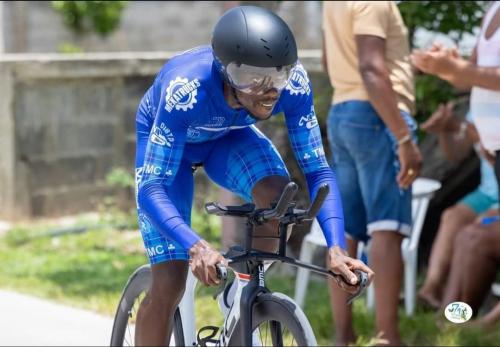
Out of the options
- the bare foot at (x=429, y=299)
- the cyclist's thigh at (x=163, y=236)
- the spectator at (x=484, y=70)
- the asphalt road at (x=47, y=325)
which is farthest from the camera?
the bare foot at (x=429, y=299)

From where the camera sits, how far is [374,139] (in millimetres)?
5148

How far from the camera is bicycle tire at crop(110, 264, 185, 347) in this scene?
4.07 m

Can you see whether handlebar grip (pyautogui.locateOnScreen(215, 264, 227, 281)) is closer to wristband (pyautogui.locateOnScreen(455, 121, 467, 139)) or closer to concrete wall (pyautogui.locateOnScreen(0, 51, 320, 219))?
wristband (pyautogui.locateOnScreen(455, 121, 467, 139))

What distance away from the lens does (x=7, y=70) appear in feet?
28.4

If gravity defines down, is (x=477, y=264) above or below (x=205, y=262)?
below

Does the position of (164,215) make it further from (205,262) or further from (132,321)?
(132,321)

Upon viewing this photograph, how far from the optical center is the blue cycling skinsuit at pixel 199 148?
3559 millimetres

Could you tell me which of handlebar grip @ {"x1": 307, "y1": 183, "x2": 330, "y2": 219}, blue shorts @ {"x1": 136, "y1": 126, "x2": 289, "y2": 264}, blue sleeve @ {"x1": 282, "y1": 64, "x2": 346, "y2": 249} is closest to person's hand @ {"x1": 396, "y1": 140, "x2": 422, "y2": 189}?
blue shorts @ {"x1": 136, "y1": 126, "x2": 289, "y2": 264}

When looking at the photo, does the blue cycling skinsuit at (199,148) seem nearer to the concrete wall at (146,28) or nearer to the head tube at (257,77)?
the head tube at (257,77)

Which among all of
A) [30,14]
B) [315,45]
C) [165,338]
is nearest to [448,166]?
[165,338]

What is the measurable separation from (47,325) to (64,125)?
139 inches

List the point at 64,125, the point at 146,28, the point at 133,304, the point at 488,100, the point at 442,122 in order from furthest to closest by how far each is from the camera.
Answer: the point at 146,28
the point at 64,125
the point at 442,122
the point at 488,100
the point at 133,304

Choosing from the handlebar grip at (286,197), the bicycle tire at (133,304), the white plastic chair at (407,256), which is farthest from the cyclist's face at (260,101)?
the white plastic chair at (407,256)

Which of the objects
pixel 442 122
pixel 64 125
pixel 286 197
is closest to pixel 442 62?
pixel 442 122
